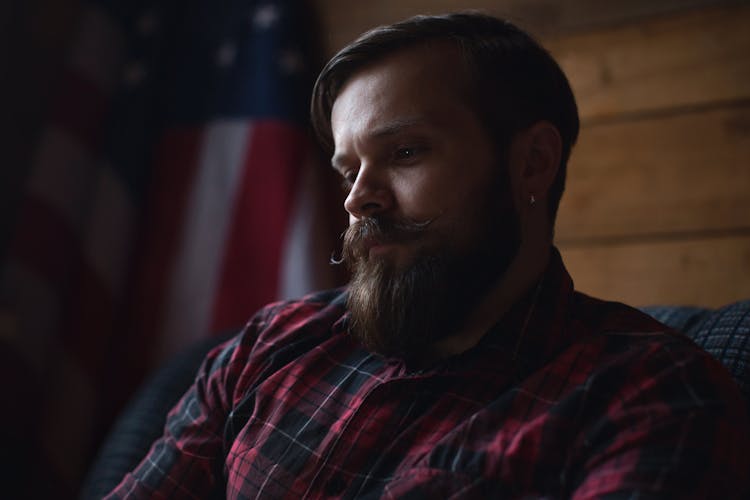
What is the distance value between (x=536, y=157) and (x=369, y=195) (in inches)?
8.6

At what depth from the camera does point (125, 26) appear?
1.83m

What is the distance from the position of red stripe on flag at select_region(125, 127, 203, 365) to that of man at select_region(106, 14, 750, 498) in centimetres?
76

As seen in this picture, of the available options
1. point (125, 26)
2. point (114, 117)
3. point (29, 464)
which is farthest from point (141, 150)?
point (29, 464)

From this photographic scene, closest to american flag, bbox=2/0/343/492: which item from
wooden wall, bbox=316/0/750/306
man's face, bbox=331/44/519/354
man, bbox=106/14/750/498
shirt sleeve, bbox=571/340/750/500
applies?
wooden wall, bbox=316/0/750/306

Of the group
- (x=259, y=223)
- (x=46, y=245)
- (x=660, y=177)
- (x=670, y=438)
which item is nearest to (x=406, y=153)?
(x=670, y=438)

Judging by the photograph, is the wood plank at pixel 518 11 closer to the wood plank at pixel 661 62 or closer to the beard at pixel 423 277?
the wood plank at pixel 661 62

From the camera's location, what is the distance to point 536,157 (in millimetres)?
898

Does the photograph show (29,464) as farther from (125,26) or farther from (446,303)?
(446,303)

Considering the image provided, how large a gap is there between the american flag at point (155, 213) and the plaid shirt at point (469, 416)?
0.67m

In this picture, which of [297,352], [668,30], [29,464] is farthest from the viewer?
[29,464]

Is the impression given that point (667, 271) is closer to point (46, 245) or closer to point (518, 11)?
point (518, 11)

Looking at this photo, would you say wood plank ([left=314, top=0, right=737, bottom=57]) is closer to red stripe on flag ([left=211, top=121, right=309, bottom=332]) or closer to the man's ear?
red stripe on flag ([left=211, top=121, right=309, bottom=332])

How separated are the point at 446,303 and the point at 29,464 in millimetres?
1246

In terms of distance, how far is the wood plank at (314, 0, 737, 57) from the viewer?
4.45 ft
